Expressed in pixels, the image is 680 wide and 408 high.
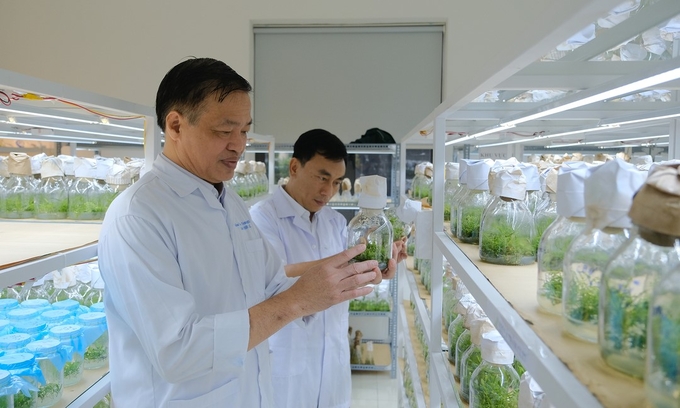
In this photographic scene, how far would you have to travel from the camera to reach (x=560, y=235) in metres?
0.89

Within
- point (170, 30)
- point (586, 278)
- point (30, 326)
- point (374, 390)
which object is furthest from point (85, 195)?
point (170, 30)

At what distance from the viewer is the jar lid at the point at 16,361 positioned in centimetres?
139

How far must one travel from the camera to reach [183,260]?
1.30 metres

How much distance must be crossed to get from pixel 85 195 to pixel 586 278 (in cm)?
190

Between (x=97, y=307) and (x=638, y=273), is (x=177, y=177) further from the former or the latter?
(x=638, y=273)

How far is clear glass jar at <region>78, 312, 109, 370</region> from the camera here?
177cm

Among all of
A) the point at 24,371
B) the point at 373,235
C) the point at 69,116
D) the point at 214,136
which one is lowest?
the point at 24,371

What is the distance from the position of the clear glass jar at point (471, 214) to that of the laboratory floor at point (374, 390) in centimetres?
250

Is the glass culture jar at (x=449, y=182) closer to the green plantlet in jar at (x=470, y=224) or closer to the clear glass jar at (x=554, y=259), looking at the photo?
the green plantlet in jar at (x=470, y=224)

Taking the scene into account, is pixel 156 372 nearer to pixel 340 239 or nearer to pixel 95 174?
pixel 95 174

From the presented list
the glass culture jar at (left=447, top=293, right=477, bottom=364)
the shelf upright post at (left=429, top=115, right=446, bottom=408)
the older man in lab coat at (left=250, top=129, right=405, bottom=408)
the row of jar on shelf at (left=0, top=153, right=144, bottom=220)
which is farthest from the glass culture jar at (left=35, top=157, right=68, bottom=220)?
the glass culture jar at (left=447, top=293, right=477, bottom=364)

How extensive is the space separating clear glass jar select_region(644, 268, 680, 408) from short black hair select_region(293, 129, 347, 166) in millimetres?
1818

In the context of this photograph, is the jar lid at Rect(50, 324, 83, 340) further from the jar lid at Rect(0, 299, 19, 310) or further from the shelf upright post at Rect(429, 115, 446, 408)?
the shelf upright post at Rect(429, 115, 446, 408)

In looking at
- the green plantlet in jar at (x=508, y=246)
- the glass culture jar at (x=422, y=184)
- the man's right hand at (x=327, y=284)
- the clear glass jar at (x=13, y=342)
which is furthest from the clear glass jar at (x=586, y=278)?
the glass culture jar at (x=422, y=184)
